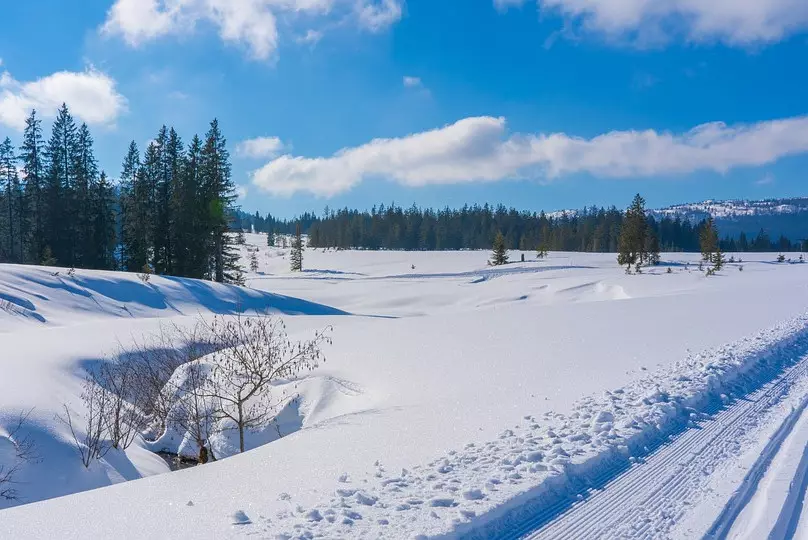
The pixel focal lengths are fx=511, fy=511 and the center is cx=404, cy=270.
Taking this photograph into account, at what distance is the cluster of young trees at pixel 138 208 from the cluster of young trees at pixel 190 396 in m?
25.6

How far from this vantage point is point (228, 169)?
38.3 m

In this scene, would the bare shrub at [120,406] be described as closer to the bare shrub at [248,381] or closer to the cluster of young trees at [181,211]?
the bare shrub at [248,381]

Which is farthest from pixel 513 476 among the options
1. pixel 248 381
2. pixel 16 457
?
pixel 16 457

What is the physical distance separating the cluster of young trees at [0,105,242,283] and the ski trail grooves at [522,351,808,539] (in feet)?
114

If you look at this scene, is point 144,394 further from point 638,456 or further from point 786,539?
point 786,539

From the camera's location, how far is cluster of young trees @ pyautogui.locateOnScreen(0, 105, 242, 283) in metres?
36.4

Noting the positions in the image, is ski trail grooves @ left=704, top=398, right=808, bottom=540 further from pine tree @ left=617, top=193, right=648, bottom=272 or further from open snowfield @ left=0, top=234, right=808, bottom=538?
pine tree @ left=617, top=193, right=648, bottom=272

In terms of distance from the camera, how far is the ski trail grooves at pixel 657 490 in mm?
3838

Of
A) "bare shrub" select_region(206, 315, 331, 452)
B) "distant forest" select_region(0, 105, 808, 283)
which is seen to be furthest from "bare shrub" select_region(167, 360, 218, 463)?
"distant forest" select_region(0, 105, 808, 283)

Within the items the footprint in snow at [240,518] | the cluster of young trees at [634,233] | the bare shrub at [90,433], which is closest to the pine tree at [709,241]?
the cluster of young trees at [634,233]

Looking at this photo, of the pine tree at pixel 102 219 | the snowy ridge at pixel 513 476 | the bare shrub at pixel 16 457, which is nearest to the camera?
the snowy ridge at pixel 513 476

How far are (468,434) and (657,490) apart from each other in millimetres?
2051

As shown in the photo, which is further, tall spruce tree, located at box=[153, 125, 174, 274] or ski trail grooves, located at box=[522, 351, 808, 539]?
tall spruce tree, located at box=[153, 125, 174, 274]

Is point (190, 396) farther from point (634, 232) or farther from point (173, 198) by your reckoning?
point (634, 232)
